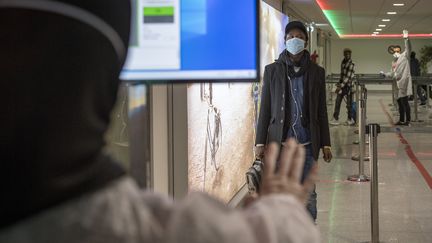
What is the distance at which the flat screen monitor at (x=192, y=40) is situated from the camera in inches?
63.6

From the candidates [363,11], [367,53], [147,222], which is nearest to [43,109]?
[147,222]

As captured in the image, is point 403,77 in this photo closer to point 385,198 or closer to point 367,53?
point 385,198

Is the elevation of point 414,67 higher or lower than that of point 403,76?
higher

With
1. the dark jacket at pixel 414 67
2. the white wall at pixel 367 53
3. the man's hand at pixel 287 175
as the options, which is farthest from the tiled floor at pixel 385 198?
the white wall at pixel 367 53

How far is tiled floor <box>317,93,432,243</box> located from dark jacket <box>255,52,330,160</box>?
895mm

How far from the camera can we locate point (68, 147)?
2.38ft

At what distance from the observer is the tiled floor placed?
4.69 meters

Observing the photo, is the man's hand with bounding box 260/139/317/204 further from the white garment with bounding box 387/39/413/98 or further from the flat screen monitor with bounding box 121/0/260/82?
the white garment with bounding box 387/39/413/98

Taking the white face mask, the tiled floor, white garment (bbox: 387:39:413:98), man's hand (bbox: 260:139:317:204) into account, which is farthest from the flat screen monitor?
white garment (bbox: 387:39:413:98)

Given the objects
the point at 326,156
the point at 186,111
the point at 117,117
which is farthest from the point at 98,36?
the point at 326,156

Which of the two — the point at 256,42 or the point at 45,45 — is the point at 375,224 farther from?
the point at 45,45

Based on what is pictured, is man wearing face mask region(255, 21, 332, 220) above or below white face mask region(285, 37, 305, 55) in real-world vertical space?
below

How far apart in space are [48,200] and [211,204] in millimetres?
202

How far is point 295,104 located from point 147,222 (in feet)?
10.9
